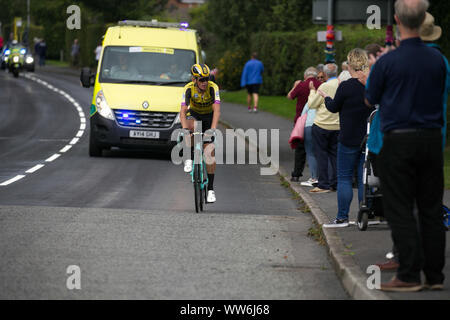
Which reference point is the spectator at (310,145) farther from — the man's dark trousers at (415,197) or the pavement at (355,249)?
the man's dark trousers at (415,197)

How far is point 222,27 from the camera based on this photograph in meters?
52.6

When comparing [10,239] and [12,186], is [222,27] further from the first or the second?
[10,239]

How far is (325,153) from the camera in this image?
14.4 m

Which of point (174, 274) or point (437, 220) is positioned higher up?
point (437, 220)

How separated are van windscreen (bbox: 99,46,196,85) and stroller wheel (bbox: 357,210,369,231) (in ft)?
34.3

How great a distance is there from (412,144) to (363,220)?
10.0 feet

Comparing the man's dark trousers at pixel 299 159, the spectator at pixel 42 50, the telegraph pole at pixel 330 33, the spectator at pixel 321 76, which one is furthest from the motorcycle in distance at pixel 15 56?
the spectator at pixel 321 76

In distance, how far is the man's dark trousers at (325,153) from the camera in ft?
46.6

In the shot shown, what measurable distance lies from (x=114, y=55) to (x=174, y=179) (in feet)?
15.7

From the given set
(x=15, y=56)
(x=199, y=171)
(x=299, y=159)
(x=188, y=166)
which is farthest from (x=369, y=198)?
(x=15, y=56)

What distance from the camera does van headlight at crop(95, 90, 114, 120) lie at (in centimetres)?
1975

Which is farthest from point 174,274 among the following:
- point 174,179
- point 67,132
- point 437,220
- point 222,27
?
point 222,27

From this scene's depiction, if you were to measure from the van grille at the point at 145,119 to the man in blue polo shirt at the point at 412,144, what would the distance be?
41.1 feet

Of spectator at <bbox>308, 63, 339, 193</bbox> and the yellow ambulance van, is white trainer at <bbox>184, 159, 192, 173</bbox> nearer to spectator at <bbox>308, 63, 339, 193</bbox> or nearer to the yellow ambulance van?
spectator at <bbox>308, 63, 339, 193</bbox>
